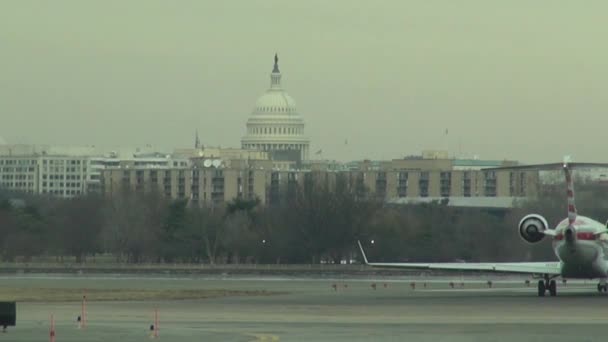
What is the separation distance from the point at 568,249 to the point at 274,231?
79.1m

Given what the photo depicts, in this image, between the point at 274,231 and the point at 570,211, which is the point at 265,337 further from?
the point at 274,231

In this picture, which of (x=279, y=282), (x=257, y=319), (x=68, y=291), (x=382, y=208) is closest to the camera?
(x=257, y=319)

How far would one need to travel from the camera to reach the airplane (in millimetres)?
83438

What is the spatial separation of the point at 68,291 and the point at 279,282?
21.0 m

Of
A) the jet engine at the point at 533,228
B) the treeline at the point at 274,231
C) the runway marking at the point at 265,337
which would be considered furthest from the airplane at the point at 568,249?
the treeline at the point at 274,231

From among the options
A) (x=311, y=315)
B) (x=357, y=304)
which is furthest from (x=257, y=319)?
(x=357, y=304)

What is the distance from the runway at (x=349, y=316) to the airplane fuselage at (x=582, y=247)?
1352 mm

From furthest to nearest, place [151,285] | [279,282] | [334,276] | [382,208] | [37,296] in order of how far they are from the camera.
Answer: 1. [382,208]
2. [334,276]
3. [279,282]
4. [151,285]
5. [37,296]

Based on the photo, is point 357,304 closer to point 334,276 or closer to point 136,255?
point 334,276

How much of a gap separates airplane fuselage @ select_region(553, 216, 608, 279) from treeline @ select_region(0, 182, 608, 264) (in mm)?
54968

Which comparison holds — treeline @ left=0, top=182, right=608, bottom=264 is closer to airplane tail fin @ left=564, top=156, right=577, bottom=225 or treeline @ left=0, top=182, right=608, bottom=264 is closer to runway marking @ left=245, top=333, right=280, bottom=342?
airplane tail fin @ left=564, top=156, right=577, bottom=225

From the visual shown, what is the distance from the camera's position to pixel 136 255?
167 m

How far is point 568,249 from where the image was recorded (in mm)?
84000

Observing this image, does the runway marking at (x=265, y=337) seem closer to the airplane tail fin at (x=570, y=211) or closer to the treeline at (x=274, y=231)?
the airplane tail fin at (x=570, y=211)
